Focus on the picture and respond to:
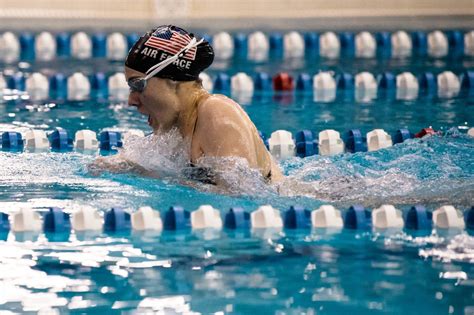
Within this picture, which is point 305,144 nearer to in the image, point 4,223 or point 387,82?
point 4,223

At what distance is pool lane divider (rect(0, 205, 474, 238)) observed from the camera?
392 cm

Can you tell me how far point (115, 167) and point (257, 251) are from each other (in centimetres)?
98

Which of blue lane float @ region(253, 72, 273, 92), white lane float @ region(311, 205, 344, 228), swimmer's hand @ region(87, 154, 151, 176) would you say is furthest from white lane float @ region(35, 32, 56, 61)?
white lane float @ region(311, 205, 344, 228)

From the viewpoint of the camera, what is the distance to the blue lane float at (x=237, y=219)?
3.95 metres

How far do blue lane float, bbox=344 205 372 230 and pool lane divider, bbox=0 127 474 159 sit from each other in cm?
148

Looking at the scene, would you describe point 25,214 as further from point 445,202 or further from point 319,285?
point 445,202

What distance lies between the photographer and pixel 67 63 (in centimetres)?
834

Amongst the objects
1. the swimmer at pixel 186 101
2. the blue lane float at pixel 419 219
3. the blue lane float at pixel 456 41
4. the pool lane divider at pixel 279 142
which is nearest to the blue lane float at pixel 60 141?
the pool lane divider at pixel 279 142

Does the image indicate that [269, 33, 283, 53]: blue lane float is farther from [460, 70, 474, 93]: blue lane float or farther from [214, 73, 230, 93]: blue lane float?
[460, 70, 474, 93]: blue lane float

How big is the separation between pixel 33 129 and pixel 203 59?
1.90 m

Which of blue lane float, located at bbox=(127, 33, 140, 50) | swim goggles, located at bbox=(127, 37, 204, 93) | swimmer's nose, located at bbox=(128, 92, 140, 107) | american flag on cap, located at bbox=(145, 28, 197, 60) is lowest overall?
swimmer's nose, located at bbox=(128, 92, 140, 107)

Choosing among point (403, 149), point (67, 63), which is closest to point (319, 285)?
point (403, 149)

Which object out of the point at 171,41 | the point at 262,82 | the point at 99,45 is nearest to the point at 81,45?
the point at 99,45

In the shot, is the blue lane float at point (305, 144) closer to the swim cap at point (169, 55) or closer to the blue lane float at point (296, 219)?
the swim cap at point (169, 55)
